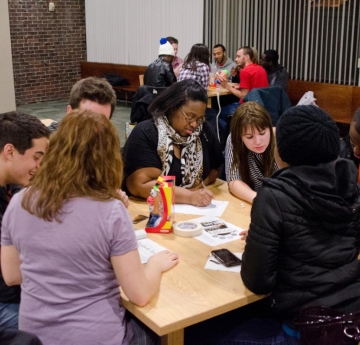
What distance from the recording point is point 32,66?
10320mm

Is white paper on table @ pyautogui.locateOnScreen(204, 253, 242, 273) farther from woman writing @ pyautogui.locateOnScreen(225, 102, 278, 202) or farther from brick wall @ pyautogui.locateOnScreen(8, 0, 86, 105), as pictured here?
brick wall @ pyautogui.locateOnScreen(8, 0, 86, 105)

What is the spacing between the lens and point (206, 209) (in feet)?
8.46

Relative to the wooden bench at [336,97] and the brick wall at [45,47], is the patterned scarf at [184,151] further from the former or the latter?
the brick wall at [45,47]

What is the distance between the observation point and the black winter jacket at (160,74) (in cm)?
640

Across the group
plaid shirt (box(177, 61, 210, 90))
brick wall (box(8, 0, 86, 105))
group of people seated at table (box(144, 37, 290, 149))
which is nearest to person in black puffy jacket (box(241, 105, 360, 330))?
group of people seated at table (box(144, 37, 290, 149))

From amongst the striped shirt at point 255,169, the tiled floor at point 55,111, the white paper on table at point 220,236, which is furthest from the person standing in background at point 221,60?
the white paper on table at point 220,236

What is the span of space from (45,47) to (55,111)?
172 cm

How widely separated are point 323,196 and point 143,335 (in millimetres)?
772

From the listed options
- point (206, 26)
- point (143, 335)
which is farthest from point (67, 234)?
point (206, 26)

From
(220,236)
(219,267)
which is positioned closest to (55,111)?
(220,236)

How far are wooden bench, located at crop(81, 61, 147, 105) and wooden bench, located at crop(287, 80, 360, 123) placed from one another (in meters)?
3.70

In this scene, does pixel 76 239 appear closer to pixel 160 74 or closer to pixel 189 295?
pixel 189 295

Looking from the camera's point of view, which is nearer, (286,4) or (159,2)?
(286,4)

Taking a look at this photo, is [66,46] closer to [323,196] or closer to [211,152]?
[211,152]
